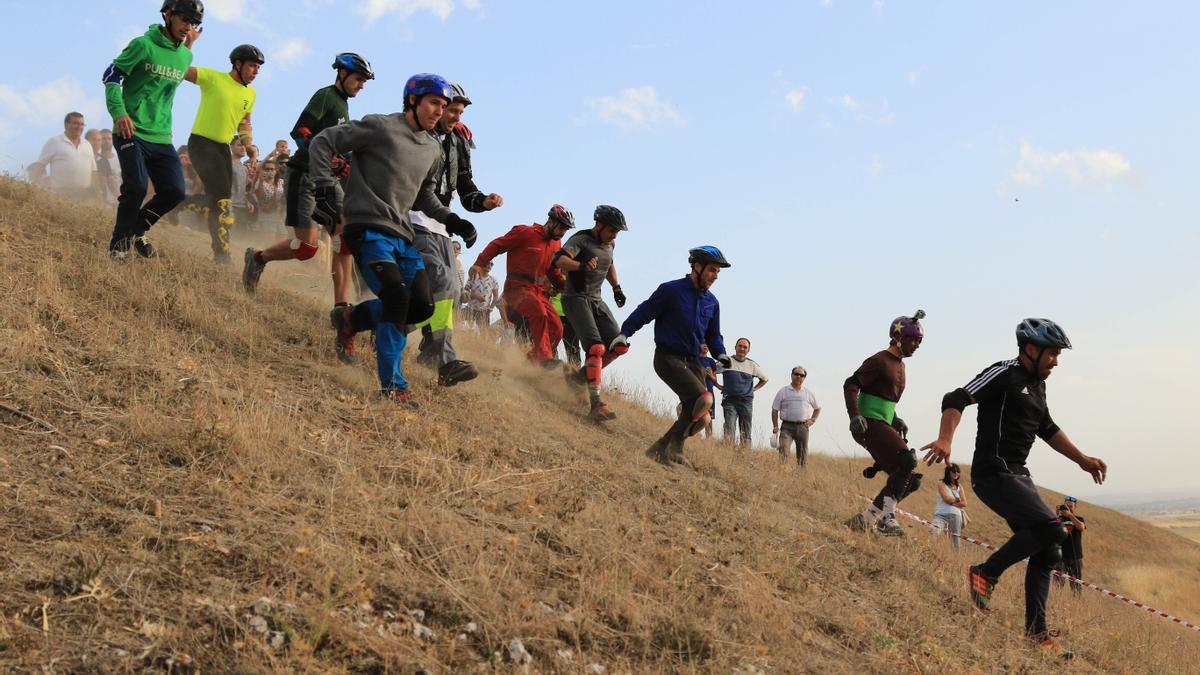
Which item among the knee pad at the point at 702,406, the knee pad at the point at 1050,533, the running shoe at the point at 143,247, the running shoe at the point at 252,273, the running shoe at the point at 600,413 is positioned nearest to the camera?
the knee pad at the point at 1050,533

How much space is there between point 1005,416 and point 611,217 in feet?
15.4

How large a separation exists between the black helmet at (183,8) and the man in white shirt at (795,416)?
8.78 m

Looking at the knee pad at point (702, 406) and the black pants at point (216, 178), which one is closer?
the knee pad at point (702, 406)

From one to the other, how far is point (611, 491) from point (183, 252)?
6032 mm

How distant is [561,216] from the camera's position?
11047mm

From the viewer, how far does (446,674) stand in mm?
4176

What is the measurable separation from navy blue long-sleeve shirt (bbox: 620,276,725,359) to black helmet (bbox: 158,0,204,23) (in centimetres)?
468

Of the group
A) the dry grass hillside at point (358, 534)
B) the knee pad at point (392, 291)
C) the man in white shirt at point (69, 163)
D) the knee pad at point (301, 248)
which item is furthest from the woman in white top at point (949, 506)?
the man in white shirt at point (69, 163)

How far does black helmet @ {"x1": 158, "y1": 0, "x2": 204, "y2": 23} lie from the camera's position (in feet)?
28.9

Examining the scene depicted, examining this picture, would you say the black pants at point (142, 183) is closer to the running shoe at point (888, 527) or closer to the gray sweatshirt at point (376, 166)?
the gray sweatshirt at point (376, 166)

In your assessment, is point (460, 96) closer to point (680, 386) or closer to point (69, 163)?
point (680, 386)

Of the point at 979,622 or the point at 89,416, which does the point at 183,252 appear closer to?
the point at 89,416

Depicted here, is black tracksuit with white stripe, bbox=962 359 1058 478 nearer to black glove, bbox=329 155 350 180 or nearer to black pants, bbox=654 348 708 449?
black pants, bbox=654 348 708 449

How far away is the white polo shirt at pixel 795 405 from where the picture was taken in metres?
14.0
